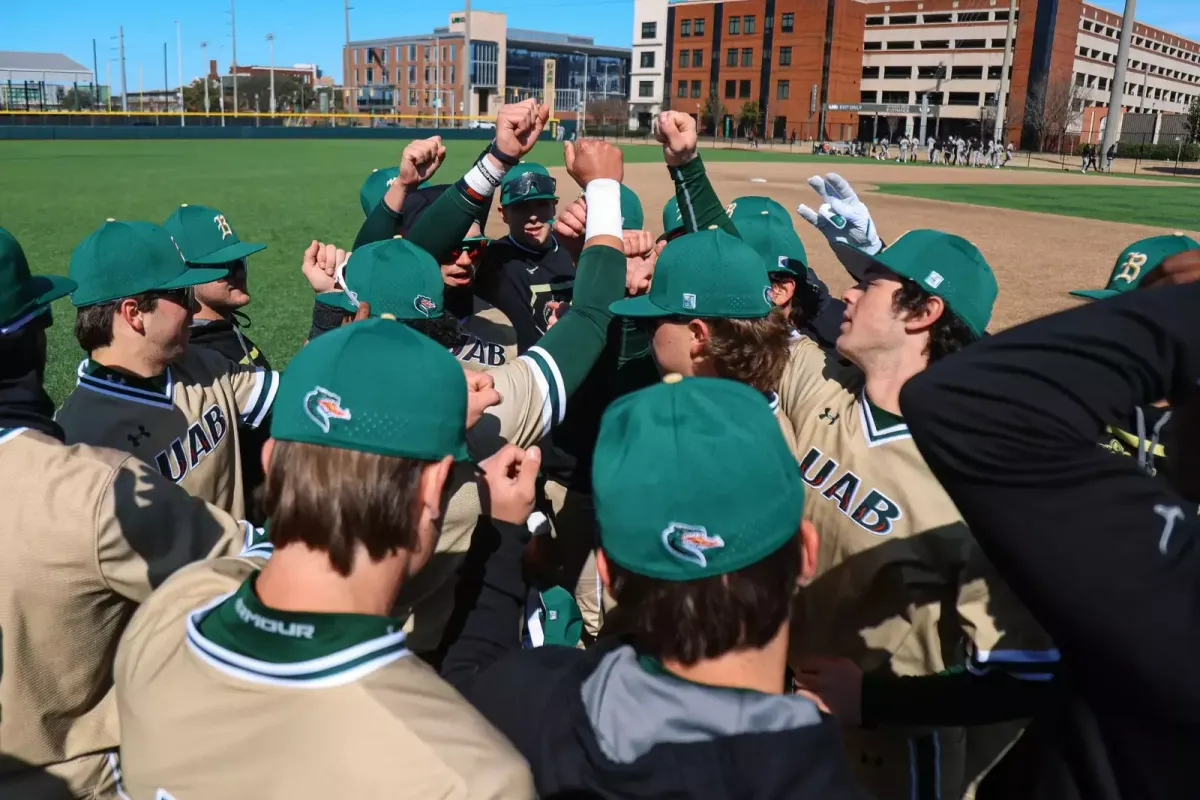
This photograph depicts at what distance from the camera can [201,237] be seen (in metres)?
4.14

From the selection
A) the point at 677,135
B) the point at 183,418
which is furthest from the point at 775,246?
the point at 183,418

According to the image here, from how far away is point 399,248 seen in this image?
11.3ft

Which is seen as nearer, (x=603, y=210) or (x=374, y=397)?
(x=374, y=397)

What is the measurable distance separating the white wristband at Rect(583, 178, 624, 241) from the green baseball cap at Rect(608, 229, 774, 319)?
266mm

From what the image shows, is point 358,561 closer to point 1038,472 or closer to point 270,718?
point 270,718

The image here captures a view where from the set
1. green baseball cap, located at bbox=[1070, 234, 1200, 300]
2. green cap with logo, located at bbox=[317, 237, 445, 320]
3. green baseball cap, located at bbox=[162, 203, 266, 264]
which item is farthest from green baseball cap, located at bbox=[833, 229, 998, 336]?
green baseball cap, located at bbox=[162, 203, 266, 264]

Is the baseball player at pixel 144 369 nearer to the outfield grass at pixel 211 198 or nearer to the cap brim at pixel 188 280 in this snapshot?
the cap brim at pixel 188 280

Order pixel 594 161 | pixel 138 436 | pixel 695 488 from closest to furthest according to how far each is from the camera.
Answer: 1. pixel 695 488
2. pixel 138 436
3. pixel 594 161

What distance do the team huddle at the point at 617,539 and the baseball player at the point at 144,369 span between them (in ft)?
0.04

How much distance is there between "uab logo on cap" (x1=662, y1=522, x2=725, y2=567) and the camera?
148 cm

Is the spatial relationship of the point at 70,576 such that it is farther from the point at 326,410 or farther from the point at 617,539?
the point at 617,539

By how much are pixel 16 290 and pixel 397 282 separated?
4.17ft

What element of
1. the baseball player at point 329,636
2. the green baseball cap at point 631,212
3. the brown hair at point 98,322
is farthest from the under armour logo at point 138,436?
the green baseball cap at point 631,212

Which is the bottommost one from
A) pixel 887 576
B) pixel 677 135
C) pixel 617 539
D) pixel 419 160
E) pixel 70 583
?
pixel 887 576
